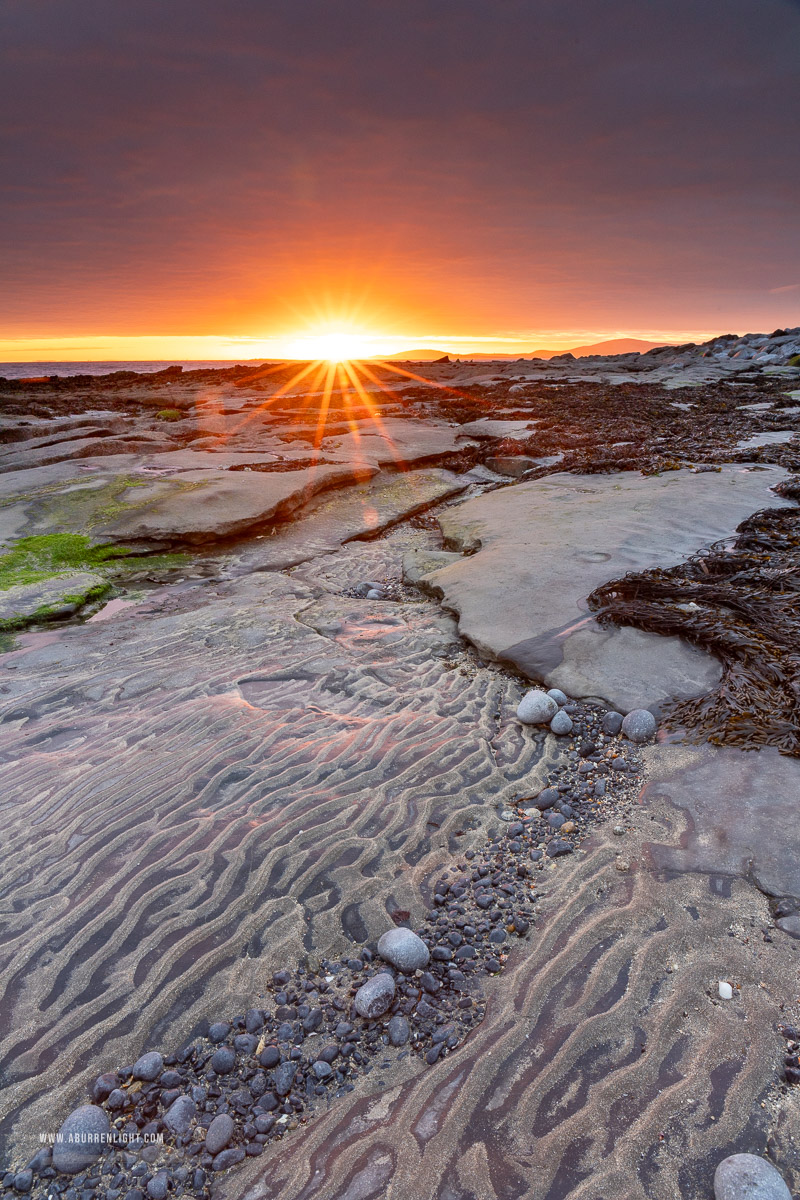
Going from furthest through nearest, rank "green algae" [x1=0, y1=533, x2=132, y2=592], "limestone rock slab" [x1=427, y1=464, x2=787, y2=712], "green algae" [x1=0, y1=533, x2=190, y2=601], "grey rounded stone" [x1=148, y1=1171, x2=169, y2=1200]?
"green algae" [x1=0, y1=533, x2=190, y2=601]
"green algae" [x1=0, y1=533, x2=132, y2=592]
"limestone rock slab" [x1=427, y1=464, x2=787, y2=712]
"grey rounded stone" [x1=148, y1=1171, x2=169, y2=1200]

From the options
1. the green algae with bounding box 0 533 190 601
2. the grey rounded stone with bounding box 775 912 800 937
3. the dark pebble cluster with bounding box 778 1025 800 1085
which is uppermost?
the green algae with bounding box 0 533 190 601

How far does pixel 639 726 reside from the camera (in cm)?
378

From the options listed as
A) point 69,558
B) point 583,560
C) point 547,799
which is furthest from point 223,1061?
point 69,558

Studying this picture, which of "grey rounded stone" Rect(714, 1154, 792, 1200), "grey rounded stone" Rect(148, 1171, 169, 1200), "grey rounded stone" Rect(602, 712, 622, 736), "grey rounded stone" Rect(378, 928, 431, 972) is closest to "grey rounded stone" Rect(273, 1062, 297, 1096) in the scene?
"grey rounded stone" Rect(148, 1171, 169, 1200)

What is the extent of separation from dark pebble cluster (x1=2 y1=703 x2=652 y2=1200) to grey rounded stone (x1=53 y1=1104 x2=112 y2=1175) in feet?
0.08

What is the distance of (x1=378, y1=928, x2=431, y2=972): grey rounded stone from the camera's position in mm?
2500

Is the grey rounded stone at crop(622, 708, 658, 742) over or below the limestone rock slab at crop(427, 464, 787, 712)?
below

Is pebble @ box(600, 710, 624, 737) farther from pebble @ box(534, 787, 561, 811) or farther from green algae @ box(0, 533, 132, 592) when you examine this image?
green algae @ box(0, 533, 132, 592)

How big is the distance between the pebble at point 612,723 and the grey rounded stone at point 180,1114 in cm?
288

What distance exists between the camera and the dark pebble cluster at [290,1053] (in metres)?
1.94

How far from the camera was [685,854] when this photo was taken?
2873 mm

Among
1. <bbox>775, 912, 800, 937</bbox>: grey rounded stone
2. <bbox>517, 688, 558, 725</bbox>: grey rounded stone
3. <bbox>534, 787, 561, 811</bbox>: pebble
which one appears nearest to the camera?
<bbox>775, 912, 800, 937</bbox>: grey rounded stone

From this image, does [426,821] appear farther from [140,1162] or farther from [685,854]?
[140,1162]

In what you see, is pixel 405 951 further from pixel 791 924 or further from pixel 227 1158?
pixel 791 924
